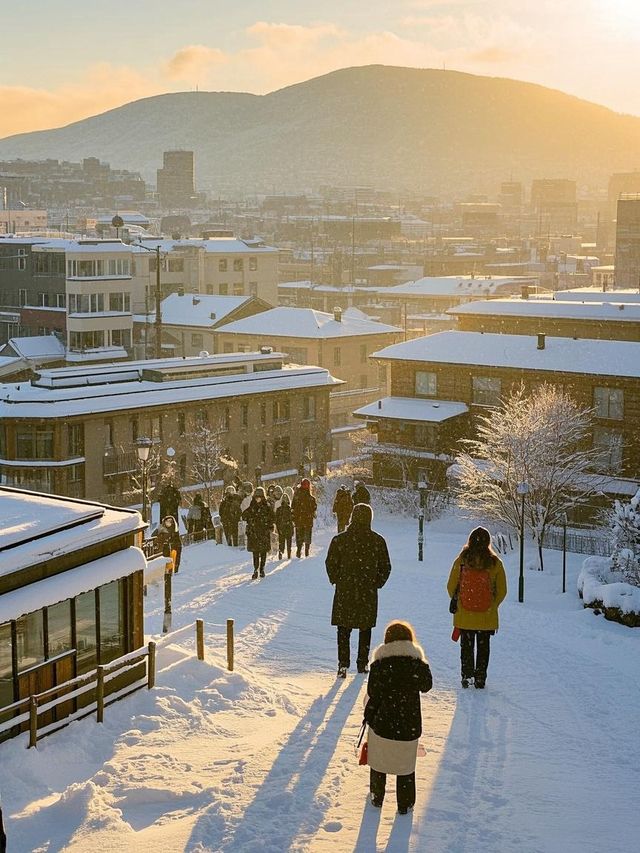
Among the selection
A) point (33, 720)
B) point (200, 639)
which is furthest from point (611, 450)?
point (33, 720)

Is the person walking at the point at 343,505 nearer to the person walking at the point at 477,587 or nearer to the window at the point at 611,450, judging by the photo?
the person walking at the point at 477,587

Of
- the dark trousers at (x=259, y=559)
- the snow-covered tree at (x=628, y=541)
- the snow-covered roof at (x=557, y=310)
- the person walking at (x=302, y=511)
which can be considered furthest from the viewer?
the snow-covered roof at (x=557, y=310)

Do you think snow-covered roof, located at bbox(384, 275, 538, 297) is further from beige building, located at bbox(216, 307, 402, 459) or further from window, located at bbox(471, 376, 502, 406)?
window, located at bbox(471, 376, 502, 406)

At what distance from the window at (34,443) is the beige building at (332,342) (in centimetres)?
2564

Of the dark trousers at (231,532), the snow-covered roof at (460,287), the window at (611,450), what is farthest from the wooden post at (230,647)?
the snow-covered roof at (460,287)

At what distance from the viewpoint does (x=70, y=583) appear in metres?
11.4

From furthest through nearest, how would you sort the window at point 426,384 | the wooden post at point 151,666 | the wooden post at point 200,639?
the window at point 426,384 < the wooden post at point 200,639 < the wooden post at point 151,666

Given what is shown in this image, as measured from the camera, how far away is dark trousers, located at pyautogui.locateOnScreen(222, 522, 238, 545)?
22953 mm

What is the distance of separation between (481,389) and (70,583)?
33381 millimetres

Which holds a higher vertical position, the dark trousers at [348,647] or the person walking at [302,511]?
the dark trousers at [348,647]

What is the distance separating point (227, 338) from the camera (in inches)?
2805

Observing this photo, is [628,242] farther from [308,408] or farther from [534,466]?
[534,466]

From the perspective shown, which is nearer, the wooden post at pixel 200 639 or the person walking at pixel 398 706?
the person walking at pixel 398 706

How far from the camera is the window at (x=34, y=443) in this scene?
41375 mm
